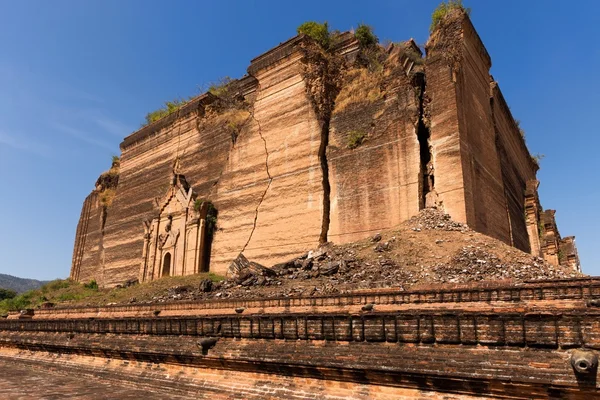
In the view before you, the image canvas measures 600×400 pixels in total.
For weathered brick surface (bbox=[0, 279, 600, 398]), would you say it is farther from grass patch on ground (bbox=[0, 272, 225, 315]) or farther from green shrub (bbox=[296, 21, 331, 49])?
green shrub (bbox=[296, 21, 331, 49])

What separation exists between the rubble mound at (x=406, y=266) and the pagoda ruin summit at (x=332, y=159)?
149cm

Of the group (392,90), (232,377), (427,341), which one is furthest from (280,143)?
(427,341)

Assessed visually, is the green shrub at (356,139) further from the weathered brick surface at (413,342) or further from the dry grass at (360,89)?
the weathered brick surface at (413,342)

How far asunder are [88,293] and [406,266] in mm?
22047

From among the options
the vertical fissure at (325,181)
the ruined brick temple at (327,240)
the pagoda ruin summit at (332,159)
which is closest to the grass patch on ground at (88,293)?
the ruined brick temple at (327,240)

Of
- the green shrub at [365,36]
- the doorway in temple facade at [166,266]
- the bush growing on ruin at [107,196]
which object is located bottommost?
the doorway in temple facade at [166,266]

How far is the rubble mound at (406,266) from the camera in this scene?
35.6ft

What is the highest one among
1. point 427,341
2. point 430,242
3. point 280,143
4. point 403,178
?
point 280,143

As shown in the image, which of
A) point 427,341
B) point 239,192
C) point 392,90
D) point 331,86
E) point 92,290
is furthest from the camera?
point 92,290

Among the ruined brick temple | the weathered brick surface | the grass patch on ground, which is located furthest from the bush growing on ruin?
the weathered brick surface

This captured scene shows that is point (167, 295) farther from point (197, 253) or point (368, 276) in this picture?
point (368, 276)

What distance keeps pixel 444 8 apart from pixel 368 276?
10763 mm

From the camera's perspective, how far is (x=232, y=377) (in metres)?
7.04

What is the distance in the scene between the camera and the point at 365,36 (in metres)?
20.3
